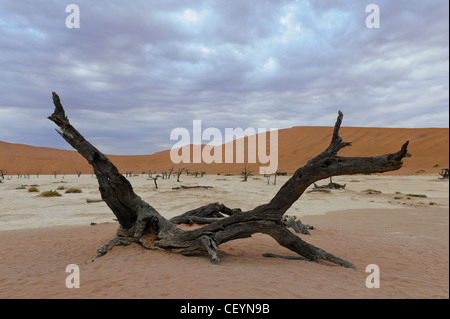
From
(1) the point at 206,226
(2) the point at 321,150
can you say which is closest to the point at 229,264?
(1) the point at 206,226

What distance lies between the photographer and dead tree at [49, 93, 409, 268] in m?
5.68

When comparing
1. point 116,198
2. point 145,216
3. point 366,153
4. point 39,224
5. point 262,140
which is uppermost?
point 262,140

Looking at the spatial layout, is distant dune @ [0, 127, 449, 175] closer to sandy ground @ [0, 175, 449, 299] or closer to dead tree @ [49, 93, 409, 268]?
sandy ground @ [0, 175, 449, 299]

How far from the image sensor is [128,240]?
741cm

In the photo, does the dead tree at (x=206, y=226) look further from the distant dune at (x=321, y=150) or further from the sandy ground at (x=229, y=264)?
the distant dune at (x=321, y=150)

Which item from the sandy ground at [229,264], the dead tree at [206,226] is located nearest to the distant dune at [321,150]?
the sandy ground at [229,264]

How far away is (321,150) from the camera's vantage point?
7381 centimetres

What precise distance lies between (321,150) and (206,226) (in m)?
71.5

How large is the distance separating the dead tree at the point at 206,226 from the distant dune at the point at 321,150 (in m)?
45.2

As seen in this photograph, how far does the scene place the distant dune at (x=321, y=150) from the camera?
5122 cm

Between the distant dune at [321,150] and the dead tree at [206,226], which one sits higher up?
the distant dune at [321,150]
